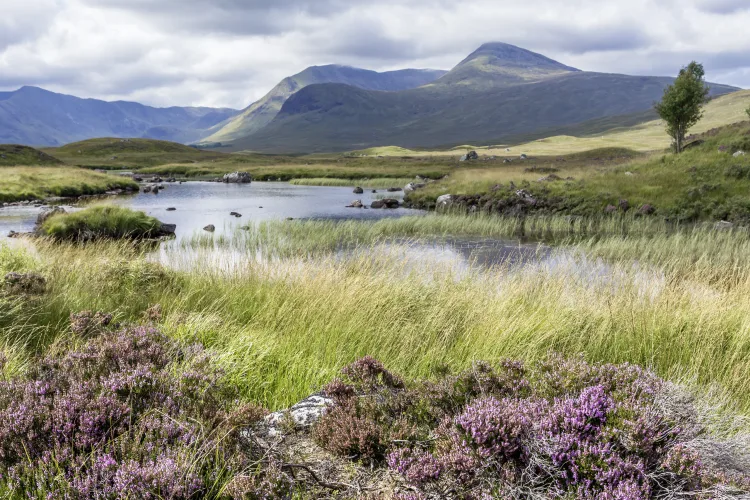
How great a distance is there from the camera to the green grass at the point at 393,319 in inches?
225

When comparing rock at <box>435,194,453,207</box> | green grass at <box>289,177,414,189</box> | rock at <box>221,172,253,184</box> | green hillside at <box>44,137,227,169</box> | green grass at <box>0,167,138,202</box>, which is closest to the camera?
rock at <box>435,194,453,207</box>

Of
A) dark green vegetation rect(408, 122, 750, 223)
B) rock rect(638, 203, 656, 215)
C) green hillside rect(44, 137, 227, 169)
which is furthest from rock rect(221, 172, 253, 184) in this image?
rock rect(638, 203, 656, 215)

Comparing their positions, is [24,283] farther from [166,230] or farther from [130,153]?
[130,153]

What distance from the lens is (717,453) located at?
9.75ft

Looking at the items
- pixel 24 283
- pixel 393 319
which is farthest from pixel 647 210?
pixel 24 283

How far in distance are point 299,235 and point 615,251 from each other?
1318 centimetres

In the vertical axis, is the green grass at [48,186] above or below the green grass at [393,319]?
above

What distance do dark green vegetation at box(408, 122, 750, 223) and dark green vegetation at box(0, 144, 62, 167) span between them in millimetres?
72294

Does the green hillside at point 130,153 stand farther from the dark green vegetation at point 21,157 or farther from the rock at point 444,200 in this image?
the rock at point 444,200

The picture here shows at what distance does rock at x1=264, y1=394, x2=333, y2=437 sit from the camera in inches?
135

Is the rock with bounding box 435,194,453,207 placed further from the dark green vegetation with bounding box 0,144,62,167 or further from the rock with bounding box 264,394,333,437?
the dark green vegetation with bounding box 0,144,62,167

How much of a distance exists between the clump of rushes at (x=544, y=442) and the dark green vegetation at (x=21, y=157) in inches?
3603

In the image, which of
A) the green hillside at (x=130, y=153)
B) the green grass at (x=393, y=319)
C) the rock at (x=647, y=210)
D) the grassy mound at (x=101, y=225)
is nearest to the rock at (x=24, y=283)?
the green grass at (x=393, y=319)

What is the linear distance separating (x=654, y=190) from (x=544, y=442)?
30.8 metres
